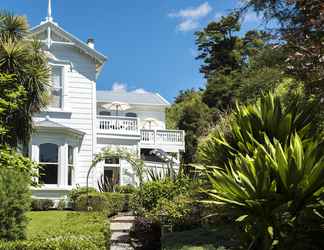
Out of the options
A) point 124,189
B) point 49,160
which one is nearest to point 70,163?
point 49,160

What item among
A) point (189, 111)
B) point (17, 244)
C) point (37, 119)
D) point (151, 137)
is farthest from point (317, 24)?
point (189, 111)

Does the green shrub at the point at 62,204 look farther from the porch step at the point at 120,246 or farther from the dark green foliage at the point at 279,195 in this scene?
the dark green foliage at the point at 279,195

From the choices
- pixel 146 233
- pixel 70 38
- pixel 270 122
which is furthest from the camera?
pixel 70 38

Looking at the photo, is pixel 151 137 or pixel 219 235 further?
pixel 151 137

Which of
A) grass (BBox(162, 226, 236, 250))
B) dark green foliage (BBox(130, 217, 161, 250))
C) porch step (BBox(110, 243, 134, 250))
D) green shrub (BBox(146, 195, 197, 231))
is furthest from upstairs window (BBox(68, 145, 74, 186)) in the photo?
grass (BBox(162, 226, 236, 250))

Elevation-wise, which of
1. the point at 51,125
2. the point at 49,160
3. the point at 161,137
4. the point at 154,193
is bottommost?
the point at 154,193

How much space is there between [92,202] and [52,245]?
36.6ft

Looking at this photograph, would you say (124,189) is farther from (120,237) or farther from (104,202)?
(120,237)

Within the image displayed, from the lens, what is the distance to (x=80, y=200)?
20266 millimetres

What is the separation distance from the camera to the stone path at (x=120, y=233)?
A: 546 inches

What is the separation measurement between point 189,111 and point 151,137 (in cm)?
1080

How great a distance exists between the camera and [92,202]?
19.7m

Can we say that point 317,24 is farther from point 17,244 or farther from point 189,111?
point 189,111

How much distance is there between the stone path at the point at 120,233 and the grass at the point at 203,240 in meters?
3.11
